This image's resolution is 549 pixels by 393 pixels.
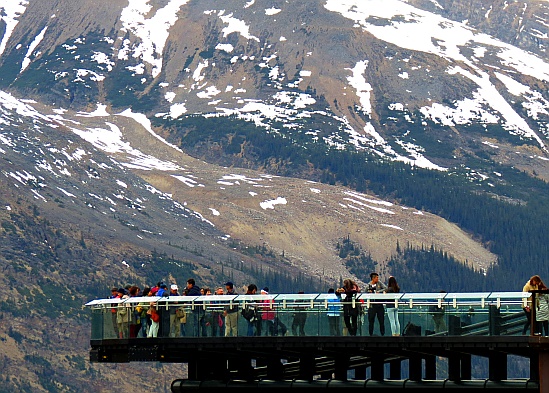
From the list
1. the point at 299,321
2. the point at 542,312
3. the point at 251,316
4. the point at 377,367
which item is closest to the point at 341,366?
the point at 377,367

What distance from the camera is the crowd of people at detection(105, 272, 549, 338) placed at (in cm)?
7038

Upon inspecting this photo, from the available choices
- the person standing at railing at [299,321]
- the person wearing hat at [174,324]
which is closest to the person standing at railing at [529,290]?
the person standing at railing at [299,321]

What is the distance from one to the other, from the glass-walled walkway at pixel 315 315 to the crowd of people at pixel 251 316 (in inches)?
1.3

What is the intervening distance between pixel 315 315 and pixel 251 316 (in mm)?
2721

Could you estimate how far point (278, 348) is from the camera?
72.8m

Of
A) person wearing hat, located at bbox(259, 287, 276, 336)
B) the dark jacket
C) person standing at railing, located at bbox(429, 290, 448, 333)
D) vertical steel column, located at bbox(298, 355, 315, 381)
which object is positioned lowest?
vertical steel column, located at bbox(298, 355, 315, 381)

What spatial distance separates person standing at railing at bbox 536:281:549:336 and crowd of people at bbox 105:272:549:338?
1138mm

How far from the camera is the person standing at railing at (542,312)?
211 feet

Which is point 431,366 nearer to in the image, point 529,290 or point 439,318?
point 439,318

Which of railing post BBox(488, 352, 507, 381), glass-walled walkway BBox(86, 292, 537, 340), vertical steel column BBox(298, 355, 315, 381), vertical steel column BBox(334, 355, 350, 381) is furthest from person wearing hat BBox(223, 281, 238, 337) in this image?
railing post BBox(488, 352, 507, 381)

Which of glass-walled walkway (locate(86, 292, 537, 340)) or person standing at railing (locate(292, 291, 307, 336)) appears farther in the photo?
person standing at railing (locate(292, 291, 307, 336))

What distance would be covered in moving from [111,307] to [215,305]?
4.83 metres

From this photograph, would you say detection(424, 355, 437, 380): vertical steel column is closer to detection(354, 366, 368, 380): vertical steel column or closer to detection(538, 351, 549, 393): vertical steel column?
detection(354, 366, 368, 380): vertical steel column

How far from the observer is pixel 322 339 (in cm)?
7162
